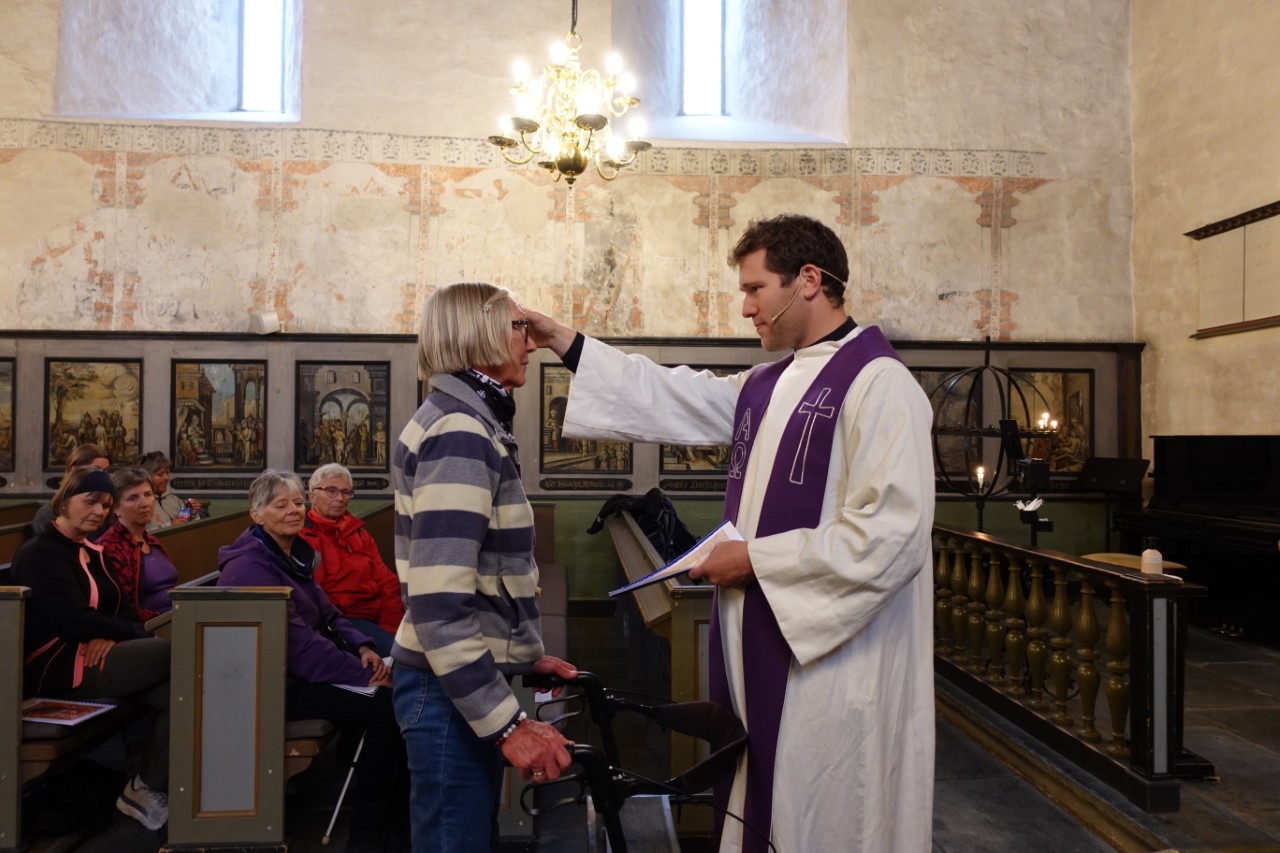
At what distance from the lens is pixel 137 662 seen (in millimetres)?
3957

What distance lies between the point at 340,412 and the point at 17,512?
9.44ft

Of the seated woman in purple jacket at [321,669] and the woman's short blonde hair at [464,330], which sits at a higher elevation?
the woman's short blonde hair at [464,330]

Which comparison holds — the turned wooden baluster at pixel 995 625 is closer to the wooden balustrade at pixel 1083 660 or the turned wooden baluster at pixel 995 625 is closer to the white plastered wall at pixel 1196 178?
the wooden balustrade at pixel 1083 660

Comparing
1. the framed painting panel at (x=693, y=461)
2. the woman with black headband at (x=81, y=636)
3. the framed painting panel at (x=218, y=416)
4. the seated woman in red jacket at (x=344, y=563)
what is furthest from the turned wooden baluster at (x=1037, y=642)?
the framed painting panel at (x=218, y=416)

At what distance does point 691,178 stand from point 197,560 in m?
6.06

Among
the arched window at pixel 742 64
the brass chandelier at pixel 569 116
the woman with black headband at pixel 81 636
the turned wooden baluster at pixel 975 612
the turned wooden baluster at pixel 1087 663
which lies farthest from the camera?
the arched window at pixel 742 64

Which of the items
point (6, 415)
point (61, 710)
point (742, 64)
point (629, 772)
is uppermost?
point (742, 64)

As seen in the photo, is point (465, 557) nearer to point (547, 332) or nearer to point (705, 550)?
point (705, 550)

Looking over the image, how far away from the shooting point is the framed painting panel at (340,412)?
9.44m

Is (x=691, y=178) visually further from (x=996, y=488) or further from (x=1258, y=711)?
(x=1258, y=711)

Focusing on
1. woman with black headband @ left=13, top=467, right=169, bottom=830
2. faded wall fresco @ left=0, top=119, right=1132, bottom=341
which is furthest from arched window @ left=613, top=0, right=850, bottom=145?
woman with black headband @ left=13, top=467, right=169, bottom=830

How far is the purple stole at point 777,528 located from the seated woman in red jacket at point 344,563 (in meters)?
3.25

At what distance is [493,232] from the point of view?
9.60 metres

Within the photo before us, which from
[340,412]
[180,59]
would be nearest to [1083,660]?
[340,412]
